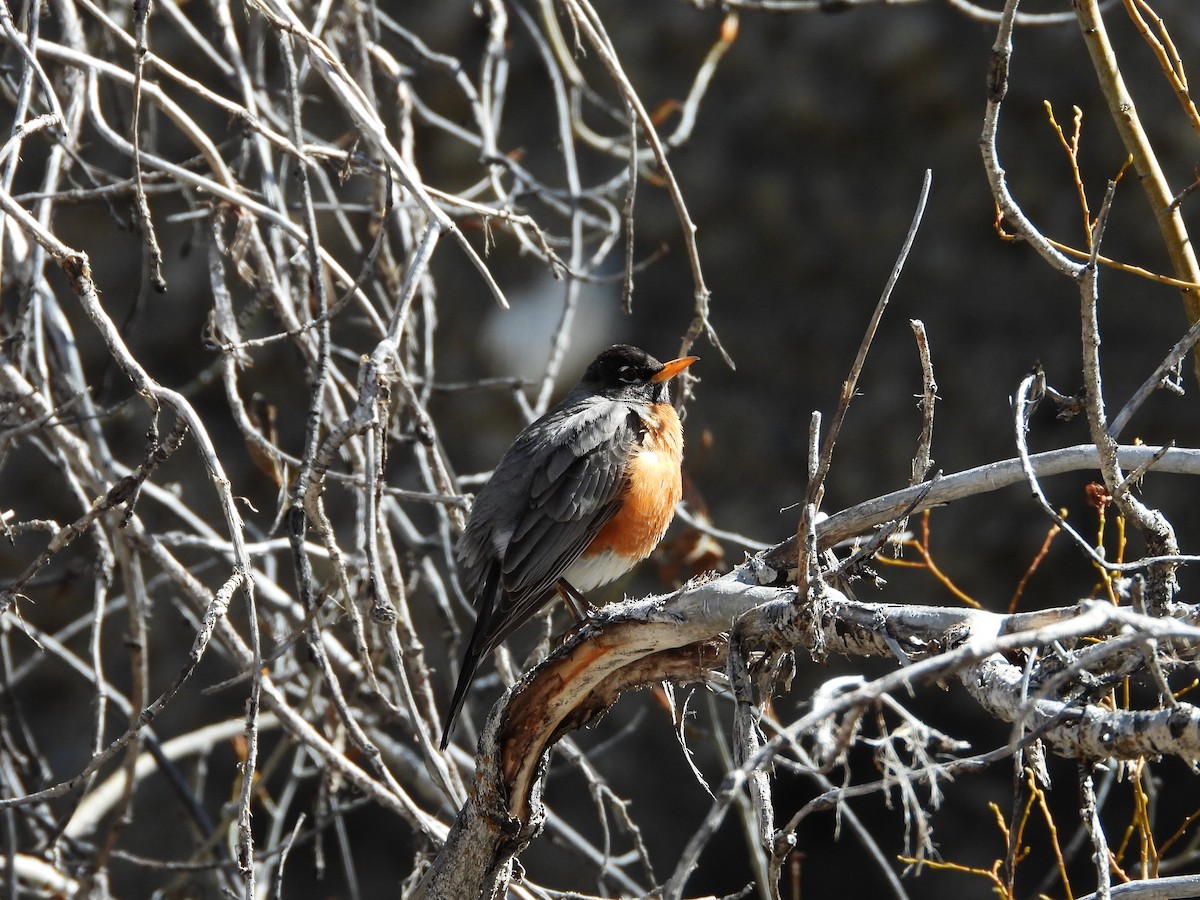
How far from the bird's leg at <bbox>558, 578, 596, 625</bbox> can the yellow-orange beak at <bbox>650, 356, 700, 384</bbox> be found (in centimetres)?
73

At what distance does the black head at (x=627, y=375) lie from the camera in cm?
445

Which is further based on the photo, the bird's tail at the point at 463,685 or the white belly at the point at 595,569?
the white belly at the point at 595,569

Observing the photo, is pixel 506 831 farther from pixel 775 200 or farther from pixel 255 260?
pixel 775 200

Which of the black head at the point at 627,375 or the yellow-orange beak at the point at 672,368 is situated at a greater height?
the yellow-orange beak at the point at 672,368

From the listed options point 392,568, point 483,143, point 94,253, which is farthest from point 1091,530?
point 94,253

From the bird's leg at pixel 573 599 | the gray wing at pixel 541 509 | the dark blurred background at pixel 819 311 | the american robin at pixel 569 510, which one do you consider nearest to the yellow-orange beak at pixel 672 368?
the american robin at pixel 569 510

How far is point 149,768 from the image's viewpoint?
4.35 m

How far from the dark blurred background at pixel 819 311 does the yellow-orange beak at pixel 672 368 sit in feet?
6.96

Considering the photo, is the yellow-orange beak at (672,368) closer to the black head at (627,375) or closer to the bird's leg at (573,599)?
the black head at (627,375)

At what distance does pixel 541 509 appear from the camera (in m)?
3.73

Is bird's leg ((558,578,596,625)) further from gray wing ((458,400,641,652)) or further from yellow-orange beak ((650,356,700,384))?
yellow-orange beak ((650,356,700,384))

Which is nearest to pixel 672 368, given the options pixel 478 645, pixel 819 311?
pixel 478 645

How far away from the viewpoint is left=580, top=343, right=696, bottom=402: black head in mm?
4453

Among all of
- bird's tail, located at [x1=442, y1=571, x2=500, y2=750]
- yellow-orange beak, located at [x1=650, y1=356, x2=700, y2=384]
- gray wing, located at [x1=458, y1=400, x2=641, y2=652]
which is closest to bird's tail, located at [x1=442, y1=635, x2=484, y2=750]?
bird's tail, located at [x1=442, y1=571, x2=500, y2=750]
